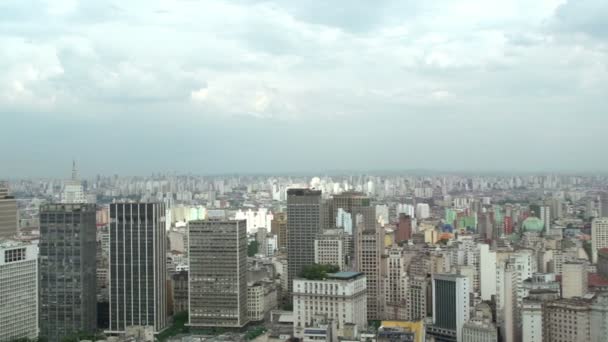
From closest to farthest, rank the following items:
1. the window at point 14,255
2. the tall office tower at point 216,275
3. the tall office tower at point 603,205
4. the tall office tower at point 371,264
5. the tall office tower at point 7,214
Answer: the window at point 14,255 < the tall office tower at point 216,275 < the tall office tower at point 371,264 < the tall office tower at point 7,214 < the tall office tower at point 603,205

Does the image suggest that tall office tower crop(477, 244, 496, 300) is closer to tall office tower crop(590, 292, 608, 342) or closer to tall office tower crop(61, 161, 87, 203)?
tall office tower crop(590, 292, 608, 342)

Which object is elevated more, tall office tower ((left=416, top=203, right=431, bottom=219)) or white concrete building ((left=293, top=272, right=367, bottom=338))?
tall office tower ((left=416, top=203, right=431, bottom=219))

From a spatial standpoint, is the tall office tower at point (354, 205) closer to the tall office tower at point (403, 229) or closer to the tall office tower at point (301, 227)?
the tall office tower at point (403, 229)

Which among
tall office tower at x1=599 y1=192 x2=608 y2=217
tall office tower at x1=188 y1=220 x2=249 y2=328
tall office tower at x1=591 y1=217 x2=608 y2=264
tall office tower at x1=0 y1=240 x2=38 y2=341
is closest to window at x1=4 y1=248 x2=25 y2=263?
tall office tower at x1=0 y1=240 x2=38 y2=341

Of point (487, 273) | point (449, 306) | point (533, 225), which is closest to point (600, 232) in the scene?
point (533, 225)

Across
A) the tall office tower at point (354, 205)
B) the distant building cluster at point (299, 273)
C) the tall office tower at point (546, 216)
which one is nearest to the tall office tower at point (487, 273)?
the distant building cluster at point (299, 273)

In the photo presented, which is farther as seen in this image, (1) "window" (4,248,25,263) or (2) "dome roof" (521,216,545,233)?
(2) "dome roof" (521,216,545,233)

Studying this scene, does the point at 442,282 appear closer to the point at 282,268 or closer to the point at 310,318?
the point at 310,318
